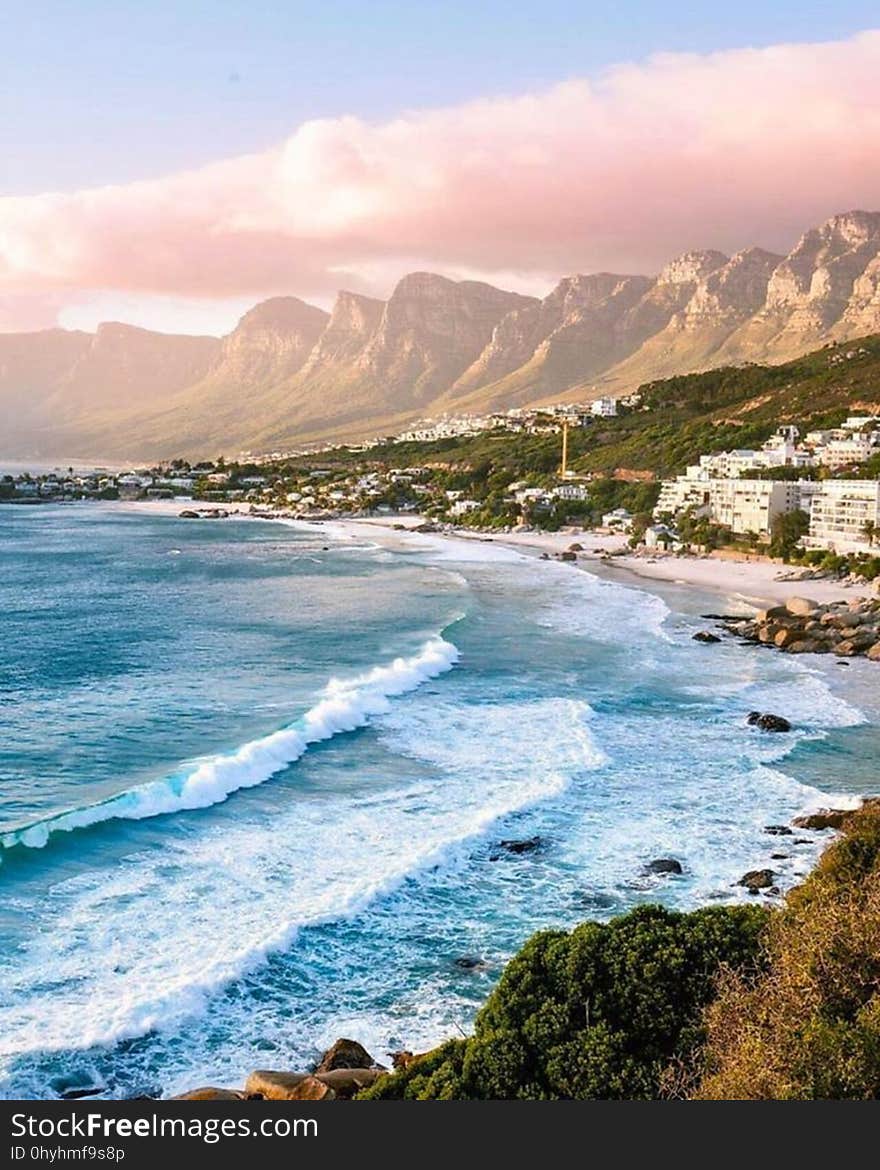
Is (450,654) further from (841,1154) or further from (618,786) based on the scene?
(841,1154)

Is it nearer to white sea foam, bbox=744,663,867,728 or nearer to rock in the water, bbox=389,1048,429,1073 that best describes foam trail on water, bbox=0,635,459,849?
rock in the water, bbox=389,1048,429,1073

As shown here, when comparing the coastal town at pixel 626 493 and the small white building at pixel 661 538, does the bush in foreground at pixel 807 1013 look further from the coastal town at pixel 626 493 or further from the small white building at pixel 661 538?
the small white building at pixel 661 538

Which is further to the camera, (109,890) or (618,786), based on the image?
(618,786)

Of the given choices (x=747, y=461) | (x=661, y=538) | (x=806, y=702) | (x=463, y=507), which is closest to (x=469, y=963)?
(x=806, y=702)

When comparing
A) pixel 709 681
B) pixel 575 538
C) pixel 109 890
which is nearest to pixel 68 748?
pixel 109 890

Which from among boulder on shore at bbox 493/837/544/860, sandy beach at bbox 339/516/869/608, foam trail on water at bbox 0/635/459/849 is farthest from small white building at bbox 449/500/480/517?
boulder on shore at bbox 493/837/544/860

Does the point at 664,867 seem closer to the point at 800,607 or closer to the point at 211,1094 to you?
the point at 211,1094

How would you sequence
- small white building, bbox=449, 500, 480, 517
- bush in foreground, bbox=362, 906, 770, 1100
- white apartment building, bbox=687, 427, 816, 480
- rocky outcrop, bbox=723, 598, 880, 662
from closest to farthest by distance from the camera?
1. bush in foreground, bbox=362, 906, 770, 1100
2. rocky outcrop, bbox=723, 598, 880, 662
3. white apartment building, bbox=687, 427, 816, 480
4. small white building, bbox=449, 500, 480, 517
